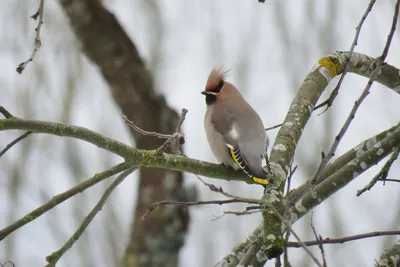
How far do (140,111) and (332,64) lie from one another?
10.8 feet

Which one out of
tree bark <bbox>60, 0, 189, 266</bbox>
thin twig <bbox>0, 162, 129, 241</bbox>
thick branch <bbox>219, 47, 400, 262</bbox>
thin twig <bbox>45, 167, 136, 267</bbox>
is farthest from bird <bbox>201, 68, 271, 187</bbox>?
tree bark <bbox>60, 0, 189, 266</bbox>

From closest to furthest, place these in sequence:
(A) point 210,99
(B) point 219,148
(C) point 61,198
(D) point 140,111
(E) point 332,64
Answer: (C) point 61,198
(E) point 332,64
(B) point 219,148
(A) point 210,99
(D) point 140,111

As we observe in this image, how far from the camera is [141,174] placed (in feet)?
22.5

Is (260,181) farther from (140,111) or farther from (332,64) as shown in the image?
(140,111)

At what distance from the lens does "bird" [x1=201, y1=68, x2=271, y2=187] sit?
3836 mm

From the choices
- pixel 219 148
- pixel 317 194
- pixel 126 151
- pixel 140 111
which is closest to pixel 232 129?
pixel 219 148

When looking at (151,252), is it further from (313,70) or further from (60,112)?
(60,112)

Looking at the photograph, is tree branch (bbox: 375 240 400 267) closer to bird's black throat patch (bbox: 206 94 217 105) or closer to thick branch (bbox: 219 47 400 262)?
thick branch (bbox: 219 47 400 262)

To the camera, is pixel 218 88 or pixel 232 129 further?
pixel 218 88

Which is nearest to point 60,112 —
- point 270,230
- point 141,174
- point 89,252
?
point 89,252

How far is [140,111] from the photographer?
22.0 feet

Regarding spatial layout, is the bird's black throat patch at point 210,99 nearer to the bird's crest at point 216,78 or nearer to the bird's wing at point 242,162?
the bird's crest at point 216,78

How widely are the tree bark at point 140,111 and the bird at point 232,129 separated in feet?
5.39

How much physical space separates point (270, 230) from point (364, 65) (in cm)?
170
